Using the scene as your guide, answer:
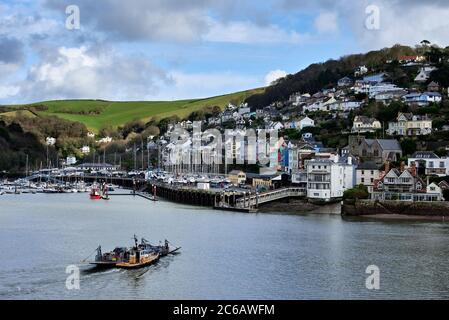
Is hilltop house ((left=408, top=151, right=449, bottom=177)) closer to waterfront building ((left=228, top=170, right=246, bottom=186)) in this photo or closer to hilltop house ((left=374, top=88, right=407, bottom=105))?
waterfront building ((left=228, top=170, right=246, bottom=186))

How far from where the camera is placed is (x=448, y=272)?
983 inches

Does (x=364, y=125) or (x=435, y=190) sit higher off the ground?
(x=364, y=125)

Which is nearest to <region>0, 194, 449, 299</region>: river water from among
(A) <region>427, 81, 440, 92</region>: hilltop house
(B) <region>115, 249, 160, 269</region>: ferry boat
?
(B) <region>115, 249, 160, 269</region>: ferry boat

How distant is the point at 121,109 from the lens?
142 metres

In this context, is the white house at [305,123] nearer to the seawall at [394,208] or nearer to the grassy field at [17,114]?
the seawall at [394,208]

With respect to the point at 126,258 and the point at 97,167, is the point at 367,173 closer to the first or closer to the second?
the point at 126,258

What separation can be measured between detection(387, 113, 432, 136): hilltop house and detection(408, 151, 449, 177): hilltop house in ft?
34.8

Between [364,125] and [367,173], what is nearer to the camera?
[367,173]

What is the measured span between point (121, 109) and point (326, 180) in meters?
97.3

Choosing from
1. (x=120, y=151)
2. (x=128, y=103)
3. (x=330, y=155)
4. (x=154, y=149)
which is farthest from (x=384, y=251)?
(x=128, y=103)

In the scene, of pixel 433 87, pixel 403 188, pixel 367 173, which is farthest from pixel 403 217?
pixel 433 87

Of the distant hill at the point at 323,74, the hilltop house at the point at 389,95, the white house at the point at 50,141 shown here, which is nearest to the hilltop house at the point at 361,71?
the distant hill at the point at 323,74

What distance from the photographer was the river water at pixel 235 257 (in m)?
22.0

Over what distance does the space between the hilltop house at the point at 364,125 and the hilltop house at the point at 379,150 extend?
7778 millimetres
